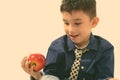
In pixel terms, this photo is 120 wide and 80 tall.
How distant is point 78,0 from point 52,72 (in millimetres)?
296

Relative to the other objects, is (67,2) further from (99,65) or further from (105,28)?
(105,28)

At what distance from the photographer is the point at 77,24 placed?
3.70 ft

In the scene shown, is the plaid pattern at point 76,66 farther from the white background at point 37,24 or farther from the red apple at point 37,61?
the white background at point 37,24

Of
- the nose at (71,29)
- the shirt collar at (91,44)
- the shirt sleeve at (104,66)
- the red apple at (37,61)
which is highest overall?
the nose at (71,29)

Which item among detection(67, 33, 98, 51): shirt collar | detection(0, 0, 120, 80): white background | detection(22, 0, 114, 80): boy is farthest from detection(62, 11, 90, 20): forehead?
detection(0, 0, 120, 80): white background

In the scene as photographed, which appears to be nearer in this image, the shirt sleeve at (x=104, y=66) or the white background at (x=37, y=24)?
the shirt sleeve at (x=104, y=66)

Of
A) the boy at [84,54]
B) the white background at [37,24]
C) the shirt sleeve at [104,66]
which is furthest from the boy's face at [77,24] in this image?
the white background at [37,24]

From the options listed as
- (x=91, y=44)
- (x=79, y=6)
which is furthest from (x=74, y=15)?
(x=91, y=44)

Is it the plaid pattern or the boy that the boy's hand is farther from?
the plaid pattern

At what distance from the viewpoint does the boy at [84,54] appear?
1127 millimetres

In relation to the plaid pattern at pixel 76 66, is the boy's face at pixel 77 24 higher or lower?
higher

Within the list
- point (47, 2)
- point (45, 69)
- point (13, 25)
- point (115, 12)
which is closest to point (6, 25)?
point (13, 25)

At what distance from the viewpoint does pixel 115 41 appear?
1.57m

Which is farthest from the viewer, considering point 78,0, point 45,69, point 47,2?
point 47,2
